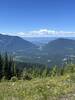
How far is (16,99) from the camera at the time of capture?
5.82m

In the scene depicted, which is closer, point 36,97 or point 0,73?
point 36,97

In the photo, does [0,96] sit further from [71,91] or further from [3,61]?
[3,61]

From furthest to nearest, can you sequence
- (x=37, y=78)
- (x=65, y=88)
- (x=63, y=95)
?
1. (x=37, y=78)
2. (x=65, y=88)
3. (x=63, y=95)

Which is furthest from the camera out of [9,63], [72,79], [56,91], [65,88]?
[9,63]

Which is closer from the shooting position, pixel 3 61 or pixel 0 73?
pixel 0 73

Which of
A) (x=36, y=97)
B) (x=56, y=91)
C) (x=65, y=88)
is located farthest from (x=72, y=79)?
(x=36, y=97)

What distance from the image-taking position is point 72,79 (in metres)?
10.0

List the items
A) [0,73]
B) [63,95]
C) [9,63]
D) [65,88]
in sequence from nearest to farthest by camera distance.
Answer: [63,95] < [65,88] < [0,73] < [9,63]

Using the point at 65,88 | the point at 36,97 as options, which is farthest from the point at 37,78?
the point at 36,97

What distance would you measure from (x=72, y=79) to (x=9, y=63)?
68.7m

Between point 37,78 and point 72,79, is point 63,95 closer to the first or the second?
point 72,79

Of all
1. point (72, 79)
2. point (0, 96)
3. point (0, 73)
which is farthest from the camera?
point (0, 73)

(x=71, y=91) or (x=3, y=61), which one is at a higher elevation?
(x=71, y=91)

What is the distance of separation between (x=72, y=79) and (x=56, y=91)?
234 centimetres
